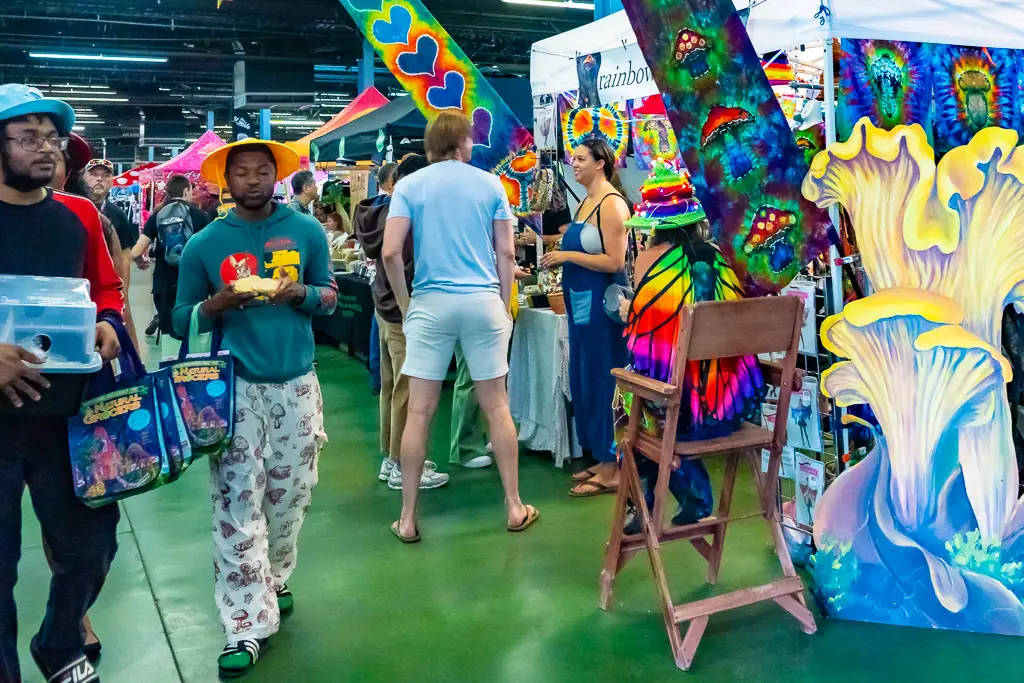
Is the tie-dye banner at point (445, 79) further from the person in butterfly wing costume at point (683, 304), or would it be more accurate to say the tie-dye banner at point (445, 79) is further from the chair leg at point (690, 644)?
the chair leg at point (690, 644)

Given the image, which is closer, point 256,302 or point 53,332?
point 53,332

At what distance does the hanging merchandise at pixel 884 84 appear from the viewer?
2.65 m

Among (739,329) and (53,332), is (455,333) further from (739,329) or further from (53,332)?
(53,332)

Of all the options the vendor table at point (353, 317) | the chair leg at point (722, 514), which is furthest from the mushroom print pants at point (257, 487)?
the vendor table at point (353, 317)

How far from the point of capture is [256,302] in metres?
2.32

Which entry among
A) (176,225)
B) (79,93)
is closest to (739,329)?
(176,225)

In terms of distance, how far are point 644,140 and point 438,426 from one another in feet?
6.74

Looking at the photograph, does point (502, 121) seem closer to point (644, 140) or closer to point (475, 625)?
point (644, 140)

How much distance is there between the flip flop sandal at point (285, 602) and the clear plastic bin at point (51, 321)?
44.9 inches

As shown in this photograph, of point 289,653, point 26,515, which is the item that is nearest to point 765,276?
point 289,653

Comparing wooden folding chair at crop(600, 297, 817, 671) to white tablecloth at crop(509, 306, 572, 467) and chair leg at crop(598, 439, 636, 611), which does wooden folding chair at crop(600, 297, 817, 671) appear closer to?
chair leg at crop(598, 439, 636, 611)

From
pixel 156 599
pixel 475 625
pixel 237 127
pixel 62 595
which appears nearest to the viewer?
pixel 62 595

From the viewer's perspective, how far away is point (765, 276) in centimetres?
275

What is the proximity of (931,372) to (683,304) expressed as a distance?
2.43 ft
